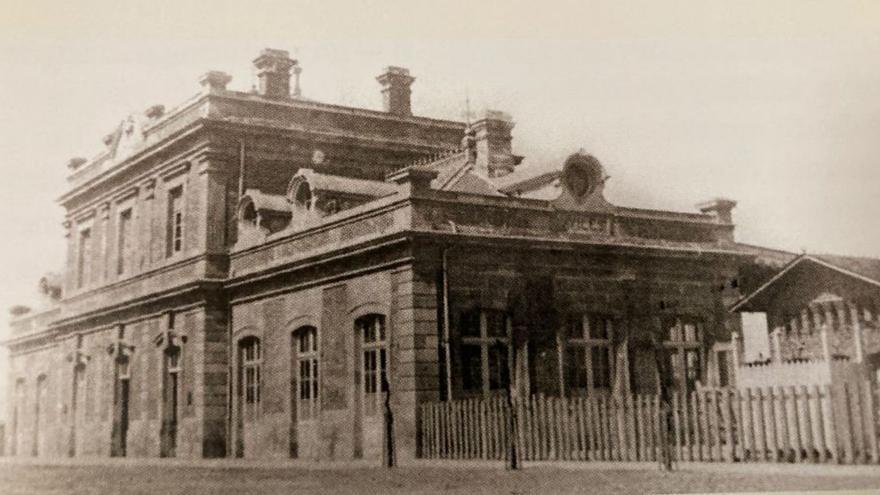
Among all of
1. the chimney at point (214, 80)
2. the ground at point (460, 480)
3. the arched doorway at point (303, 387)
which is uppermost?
the chimney at point (214, 80)

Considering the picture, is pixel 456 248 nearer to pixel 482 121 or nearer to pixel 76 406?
pixel 482 121

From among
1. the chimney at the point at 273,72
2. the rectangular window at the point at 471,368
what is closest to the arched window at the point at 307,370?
the rectangular window at the point at 471,368

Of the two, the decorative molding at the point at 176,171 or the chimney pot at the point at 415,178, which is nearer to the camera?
the chimney pot at the point at 415,178

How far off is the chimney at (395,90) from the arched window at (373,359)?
962cm

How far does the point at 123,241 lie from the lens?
28.8 metres

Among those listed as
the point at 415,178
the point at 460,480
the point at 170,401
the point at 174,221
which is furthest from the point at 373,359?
the point at 174,221

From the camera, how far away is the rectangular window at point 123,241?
93.6ft

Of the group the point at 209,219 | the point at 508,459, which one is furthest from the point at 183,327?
the point at 508,459

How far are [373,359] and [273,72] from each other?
1012 centimetres

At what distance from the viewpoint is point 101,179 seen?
29.4 meters

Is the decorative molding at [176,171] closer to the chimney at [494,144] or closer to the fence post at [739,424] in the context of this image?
the chimney at [494,144]

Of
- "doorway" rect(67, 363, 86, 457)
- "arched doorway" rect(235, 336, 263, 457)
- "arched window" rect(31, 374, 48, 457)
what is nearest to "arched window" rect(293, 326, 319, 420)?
"arched doorway" rect(235, 336, 263, 457)

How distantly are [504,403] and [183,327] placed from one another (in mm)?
11044

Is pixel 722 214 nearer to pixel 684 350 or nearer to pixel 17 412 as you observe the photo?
pixel 684 350
